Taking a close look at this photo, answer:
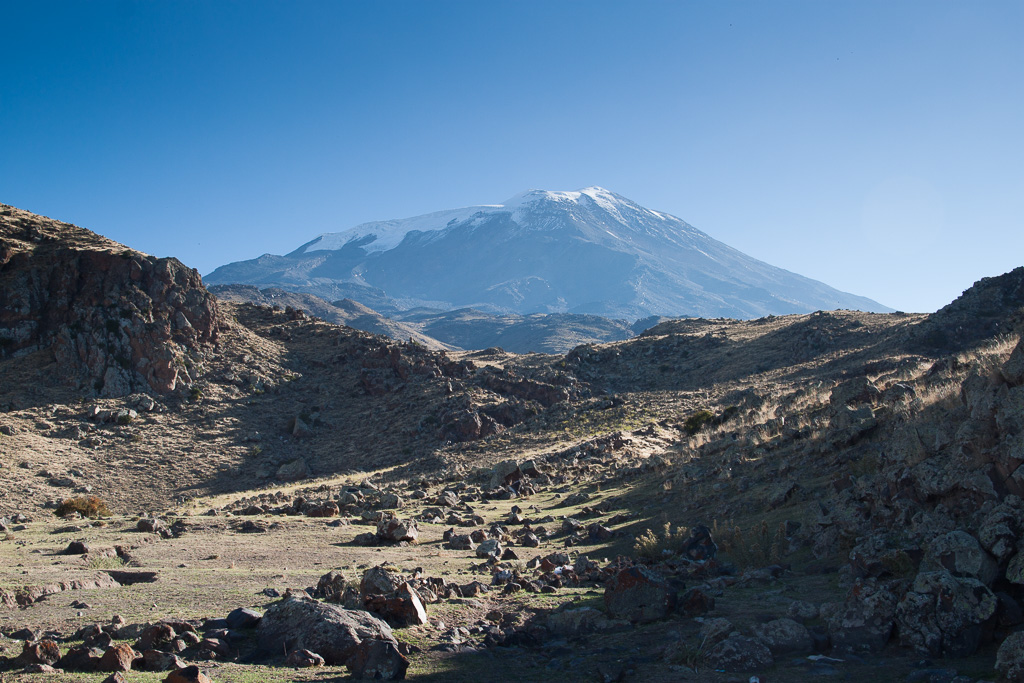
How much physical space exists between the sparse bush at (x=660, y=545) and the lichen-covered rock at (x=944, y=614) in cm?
479

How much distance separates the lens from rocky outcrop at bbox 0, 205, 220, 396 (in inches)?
1240

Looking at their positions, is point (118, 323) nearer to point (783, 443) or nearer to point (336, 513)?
point (336, 513)

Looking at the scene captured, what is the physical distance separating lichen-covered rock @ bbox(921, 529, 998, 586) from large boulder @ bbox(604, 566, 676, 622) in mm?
2743

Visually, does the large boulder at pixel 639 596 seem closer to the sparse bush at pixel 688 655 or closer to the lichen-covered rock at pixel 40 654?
the sparse bush at pixel 688 655

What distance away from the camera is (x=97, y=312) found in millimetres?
32188

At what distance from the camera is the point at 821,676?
5457 mm

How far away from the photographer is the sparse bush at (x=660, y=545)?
34.8ft

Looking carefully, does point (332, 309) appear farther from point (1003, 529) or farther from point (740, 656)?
point (1003, 529)

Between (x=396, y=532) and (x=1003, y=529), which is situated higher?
(x=1003, y=529)

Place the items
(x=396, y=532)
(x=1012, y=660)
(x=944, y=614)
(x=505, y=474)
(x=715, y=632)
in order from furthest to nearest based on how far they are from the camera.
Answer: (x=505, y=474) < (x=396, y=532) < (x=715, y=632) < (x=944, y=614) < (x=1012, y=660)

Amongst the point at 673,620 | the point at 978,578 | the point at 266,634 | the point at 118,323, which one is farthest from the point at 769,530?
the point at 118,323

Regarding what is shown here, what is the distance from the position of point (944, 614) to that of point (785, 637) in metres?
1.32

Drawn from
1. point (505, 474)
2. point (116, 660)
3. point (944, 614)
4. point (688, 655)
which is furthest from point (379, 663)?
point (505, 474)

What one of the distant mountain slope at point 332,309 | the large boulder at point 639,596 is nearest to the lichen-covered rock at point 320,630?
the large boulder at point 639,596
